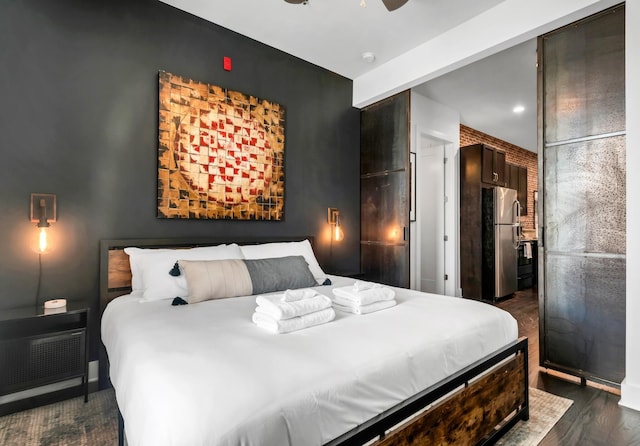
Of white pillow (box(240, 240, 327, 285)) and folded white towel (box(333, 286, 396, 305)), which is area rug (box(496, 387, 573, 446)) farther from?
white pillow (box(240, 240, 327, 285))

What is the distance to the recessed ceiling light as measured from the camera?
12.1 feet

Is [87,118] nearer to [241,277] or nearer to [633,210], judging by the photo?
[241,277]

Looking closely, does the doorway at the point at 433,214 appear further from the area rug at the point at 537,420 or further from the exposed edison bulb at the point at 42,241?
the exposed edison bulb at the point at 42,241

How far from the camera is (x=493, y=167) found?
541 centimetres

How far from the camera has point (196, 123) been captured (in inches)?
120

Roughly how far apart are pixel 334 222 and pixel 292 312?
2569 mm

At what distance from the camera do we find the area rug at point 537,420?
188 cm

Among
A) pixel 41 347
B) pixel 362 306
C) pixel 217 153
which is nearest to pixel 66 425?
pixel 41 347

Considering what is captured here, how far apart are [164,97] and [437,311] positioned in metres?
2.72

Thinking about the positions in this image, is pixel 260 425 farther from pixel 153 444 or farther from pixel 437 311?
pixel 437 311

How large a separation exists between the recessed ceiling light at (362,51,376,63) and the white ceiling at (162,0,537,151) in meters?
0.04

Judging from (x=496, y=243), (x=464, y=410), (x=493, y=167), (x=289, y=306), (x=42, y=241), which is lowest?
(x=464, y=410)

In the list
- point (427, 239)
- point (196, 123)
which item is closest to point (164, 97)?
point (196, 123)

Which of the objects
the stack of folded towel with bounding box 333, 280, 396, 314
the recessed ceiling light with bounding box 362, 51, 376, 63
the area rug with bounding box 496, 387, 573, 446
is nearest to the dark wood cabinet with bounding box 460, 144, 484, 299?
the recessed ceiling light with bounding box 362, 51, 376, 63
